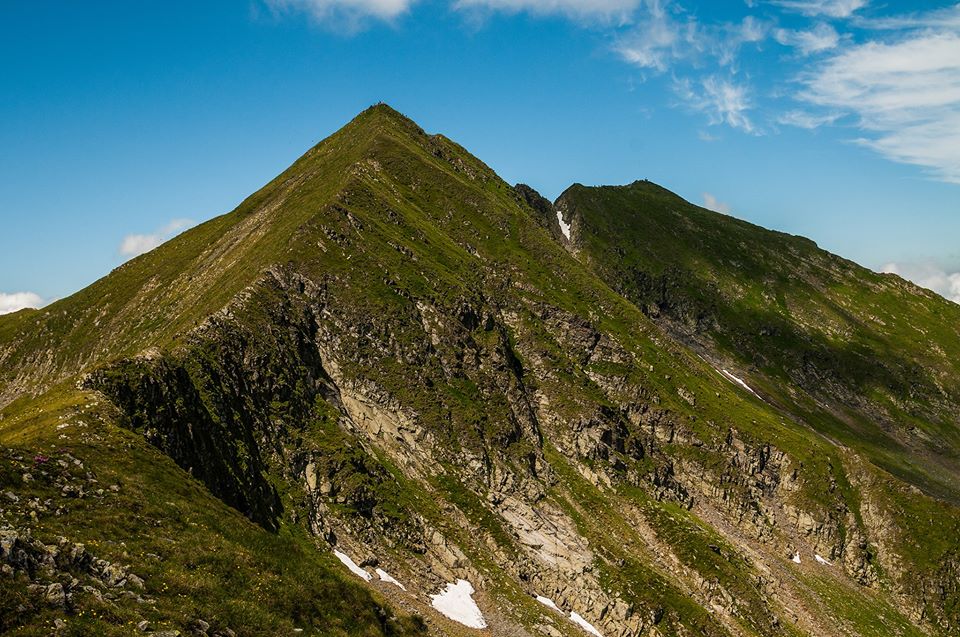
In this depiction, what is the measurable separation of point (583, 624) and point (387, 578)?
2734 cm

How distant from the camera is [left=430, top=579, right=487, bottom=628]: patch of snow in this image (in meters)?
66.8

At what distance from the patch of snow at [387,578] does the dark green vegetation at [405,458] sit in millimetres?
1144

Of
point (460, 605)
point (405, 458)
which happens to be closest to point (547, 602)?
point (460, 605)

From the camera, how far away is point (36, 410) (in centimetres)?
5056

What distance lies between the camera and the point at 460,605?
2739 inches

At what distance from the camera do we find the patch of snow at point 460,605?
6681 centimetres

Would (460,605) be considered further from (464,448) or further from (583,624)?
(464,448)

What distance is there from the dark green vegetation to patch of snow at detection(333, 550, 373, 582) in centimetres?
151

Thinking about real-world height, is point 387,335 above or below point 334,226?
below

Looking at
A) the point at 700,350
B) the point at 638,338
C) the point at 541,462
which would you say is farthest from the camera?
the point at 700,350

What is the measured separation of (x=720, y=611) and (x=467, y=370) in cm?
5268

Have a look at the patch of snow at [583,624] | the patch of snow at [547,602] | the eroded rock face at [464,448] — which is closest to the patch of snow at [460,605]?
the eroded rock face at [464,448]

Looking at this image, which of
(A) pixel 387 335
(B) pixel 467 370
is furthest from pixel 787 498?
(A) pixel 387 335

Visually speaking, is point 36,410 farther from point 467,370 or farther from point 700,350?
point 700,350
